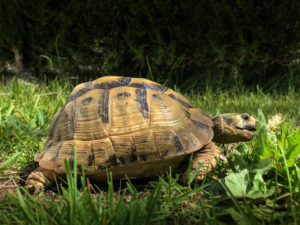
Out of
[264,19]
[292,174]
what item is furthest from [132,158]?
[264,19]

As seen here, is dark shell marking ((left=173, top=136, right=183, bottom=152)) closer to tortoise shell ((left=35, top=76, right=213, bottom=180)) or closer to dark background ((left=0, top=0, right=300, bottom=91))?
tortoise shell ((left=35, top=76, right=213, bottom=180))

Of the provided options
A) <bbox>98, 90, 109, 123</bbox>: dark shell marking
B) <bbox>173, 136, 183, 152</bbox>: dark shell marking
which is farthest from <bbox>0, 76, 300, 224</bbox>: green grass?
<bbox>98, 90, 109, 123</bbox>: dark shell marking

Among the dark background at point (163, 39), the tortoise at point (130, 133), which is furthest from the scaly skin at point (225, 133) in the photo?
the dark background at point (163, 39)

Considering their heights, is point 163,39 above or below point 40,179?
above

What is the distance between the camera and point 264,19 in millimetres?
5457

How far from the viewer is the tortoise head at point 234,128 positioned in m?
2.30

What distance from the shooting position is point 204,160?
209cm

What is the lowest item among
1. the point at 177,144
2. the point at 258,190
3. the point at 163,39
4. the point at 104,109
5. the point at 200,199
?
the point at 200,199

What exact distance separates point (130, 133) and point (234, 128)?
86 cm

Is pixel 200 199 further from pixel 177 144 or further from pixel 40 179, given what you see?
pixel 40 179

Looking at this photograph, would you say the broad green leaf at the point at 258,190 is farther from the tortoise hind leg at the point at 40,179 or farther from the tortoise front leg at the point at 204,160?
the tortoise hind leg at the point at 40,179

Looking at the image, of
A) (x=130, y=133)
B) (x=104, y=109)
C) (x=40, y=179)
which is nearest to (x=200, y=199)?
(x=130, y=133)

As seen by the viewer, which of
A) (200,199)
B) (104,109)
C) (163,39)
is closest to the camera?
(200,199)

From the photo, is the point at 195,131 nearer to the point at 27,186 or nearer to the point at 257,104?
the point at 27,186
